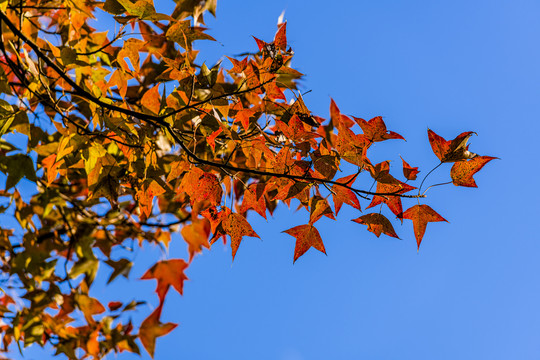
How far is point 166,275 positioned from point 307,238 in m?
1.15

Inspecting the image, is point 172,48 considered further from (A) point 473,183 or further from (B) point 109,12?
(A) point 473,183

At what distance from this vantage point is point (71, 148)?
1.03 m

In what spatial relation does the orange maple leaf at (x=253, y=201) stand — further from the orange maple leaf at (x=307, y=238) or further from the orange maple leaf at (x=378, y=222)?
the orange maple leaf at (x=378, y=222)

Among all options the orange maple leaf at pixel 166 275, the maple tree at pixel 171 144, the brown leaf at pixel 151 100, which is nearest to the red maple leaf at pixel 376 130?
the maple tree at pixel 171 144

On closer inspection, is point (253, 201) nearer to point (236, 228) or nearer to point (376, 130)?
point (236, 228)

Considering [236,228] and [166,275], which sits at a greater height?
[166,275]

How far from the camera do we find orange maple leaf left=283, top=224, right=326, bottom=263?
3.23ft

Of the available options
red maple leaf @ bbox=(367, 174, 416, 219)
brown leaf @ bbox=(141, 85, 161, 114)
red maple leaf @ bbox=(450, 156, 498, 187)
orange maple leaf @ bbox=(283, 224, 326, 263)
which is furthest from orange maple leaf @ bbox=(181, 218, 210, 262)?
red maple leaf @ bbox=(450, 156, 498, 187)

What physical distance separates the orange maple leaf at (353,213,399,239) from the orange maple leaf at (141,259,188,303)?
1.25 metres

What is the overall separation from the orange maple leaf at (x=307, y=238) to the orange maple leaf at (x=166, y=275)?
3.59ft

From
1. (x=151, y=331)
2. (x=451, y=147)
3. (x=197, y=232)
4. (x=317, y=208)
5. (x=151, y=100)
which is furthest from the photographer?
(x=197, y=232)

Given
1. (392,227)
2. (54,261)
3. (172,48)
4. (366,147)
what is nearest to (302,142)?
(366,147)

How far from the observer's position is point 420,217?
0.90 meters

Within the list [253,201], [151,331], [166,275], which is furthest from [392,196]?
[151,331]
